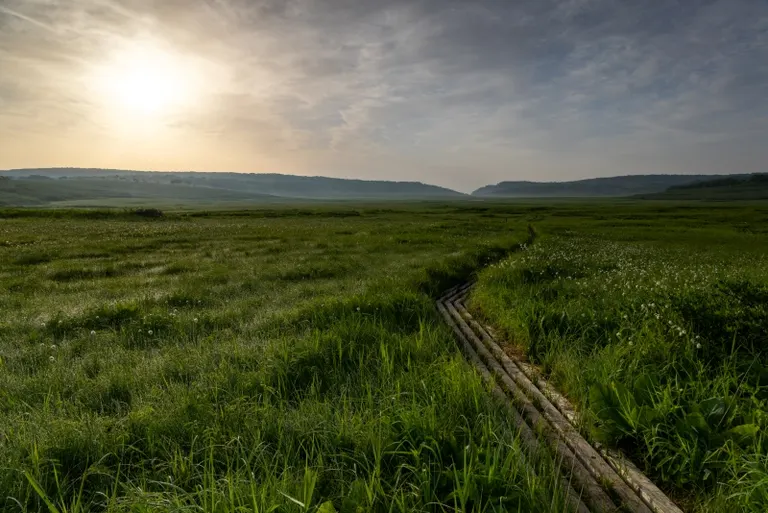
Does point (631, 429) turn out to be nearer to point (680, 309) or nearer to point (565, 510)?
point (565, 510)

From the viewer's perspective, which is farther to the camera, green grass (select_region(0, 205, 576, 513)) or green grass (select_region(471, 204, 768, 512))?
green grass (select_region(471, 204, 768, 512))

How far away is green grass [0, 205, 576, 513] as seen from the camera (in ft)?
11.3

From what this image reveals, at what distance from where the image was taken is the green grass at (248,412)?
3443mm

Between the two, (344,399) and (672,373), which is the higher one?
(672,373)

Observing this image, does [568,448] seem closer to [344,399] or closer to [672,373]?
[672,373]

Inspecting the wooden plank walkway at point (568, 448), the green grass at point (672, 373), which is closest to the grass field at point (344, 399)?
the green grass at point (672, 373)

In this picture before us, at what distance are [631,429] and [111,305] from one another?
462 inches

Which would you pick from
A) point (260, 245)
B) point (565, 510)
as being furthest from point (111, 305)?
point (260, 245)

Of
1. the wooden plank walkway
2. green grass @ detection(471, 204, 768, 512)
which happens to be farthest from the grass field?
the wooden plank walkway

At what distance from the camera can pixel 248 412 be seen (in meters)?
4.81

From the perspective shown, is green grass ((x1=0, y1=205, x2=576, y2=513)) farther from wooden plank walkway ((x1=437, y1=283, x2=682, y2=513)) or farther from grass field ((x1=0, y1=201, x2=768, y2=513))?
wooden plank walkway ((x1=437, y1=283, x2=682, y2=513))

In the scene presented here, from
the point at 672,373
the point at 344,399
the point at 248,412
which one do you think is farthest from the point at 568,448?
the point at 248,412

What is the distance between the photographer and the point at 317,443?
428cm

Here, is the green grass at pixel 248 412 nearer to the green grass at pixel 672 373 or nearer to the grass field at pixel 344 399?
the grass field at pixel 344 399
